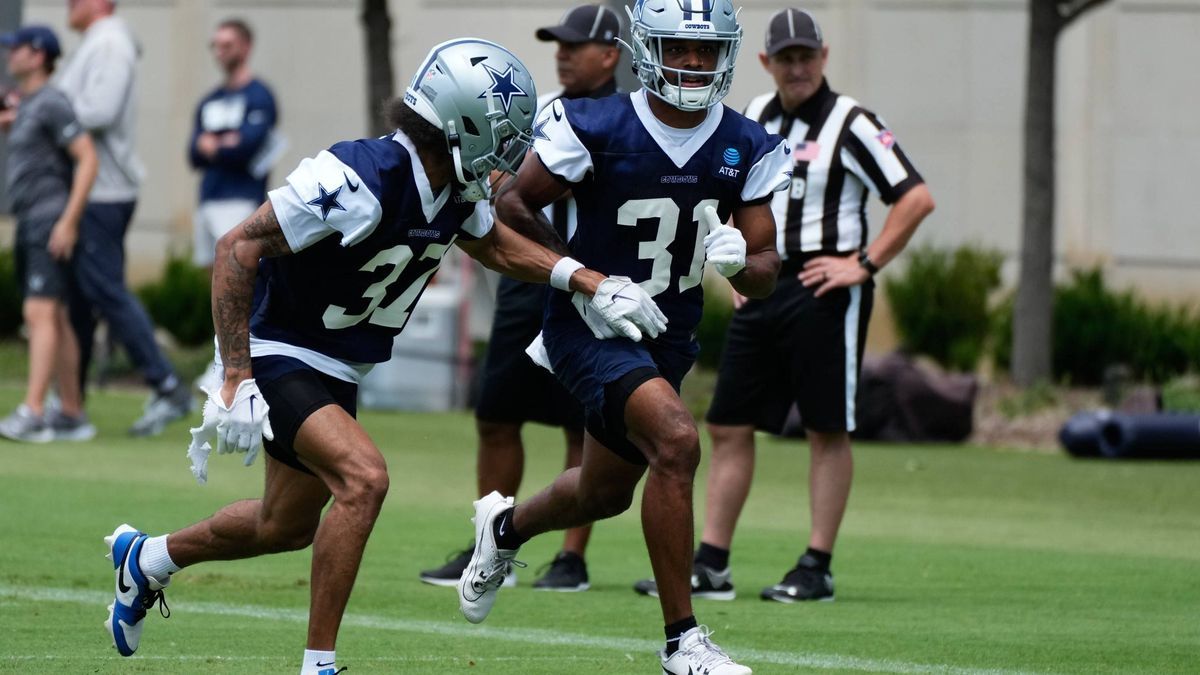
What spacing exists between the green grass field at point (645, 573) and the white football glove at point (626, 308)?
1039 millimetres

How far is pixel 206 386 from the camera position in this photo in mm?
5758

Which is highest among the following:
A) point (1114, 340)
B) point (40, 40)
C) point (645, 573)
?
point (40, 40)

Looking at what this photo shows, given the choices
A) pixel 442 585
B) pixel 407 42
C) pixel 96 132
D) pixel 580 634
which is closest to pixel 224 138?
pixel 96 132

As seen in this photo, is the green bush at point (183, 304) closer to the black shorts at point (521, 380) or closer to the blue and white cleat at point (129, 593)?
the black shorts at point (521, 380)

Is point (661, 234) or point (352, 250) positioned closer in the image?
point (352, 250)

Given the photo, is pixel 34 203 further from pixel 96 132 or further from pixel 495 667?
pixel 495 667

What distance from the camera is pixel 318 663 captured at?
5.37 meters

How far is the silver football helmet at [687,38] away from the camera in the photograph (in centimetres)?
614

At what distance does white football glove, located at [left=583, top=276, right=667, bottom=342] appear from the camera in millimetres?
6000

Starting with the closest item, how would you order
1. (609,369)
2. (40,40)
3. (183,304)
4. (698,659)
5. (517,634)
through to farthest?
(698,659), (609,369), (517,634), (40,40), (183,304)

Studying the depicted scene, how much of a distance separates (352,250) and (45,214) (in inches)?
274

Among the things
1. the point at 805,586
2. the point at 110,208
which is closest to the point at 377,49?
the point at 110,208

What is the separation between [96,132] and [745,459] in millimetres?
6085

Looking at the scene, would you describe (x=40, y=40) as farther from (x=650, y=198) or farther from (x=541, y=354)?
(x=650, y=198)
